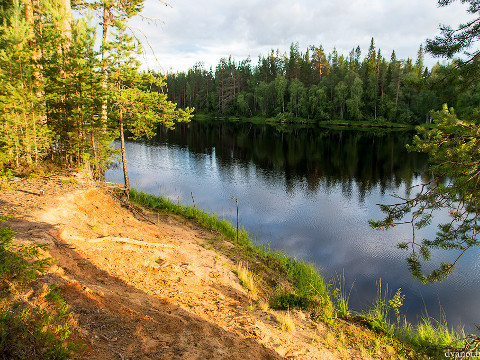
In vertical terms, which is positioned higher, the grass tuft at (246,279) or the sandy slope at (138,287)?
the sandy slope at (138,287)

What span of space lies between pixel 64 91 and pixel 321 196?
1819 centimetres

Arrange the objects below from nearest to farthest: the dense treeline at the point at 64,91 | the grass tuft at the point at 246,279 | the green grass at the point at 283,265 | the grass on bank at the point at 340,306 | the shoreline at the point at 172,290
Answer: the shoreline at the point at 172,290 → the grass on bank at the point at 340,306 → the green grass at the point at 283,265 → the grass tuft at the point at 246,279 → the dense treeline at the point at 64,91

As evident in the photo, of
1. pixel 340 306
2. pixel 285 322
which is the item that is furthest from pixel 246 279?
pixel 340 306

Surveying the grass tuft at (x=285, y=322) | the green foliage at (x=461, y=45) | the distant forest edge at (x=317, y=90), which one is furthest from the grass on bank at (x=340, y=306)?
the distant forest edge at (x=317, y=90)

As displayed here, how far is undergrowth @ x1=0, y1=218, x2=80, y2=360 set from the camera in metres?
3.53

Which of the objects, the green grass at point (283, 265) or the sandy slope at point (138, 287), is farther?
the green grass at point (283, 265)

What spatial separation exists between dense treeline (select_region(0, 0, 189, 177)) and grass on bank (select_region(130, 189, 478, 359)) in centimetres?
630

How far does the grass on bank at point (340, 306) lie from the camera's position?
25.2 feet

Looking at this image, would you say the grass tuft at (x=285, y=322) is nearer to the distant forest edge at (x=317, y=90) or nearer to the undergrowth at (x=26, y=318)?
the undergrowth at (x=26, y=318)

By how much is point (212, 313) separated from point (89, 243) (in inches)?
171

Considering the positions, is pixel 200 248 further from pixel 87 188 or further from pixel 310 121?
pixel 310 121

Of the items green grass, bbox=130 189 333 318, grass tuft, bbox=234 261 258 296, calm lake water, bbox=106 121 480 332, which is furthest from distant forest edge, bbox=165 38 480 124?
grass tuft, bbox=234 261 258 296

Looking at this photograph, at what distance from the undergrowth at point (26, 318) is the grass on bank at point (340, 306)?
17.6 ft

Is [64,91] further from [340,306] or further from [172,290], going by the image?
[340,306]
